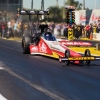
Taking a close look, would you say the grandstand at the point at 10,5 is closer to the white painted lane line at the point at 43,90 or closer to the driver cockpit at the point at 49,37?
the driver cockpit at the point at 49,37

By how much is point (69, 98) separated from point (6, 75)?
4040mm

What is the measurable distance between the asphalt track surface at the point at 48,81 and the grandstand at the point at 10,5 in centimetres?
5200

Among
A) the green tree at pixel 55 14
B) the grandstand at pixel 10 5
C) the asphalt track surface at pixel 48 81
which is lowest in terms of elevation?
the asphalt track surface at pixel 48 81

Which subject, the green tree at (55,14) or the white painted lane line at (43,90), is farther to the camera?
the green tree at (55,14)

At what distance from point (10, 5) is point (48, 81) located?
58037mm

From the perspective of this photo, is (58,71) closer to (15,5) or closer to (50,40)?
(50,40)

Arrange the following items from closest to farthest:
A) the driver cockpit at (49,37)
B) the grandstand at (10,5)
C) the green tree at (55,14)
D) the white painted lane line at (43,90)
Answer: the white painted lane line at (43,90)
the driver cockpit at (49,37)
the green tree at (55,14)
the grandstand at (10,5)

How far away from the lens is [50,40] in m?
19.3

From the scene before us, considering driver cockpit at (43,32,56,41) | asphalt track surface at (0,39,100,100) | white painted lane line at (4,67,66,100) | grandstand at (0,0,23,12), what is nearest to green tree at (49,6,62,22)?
grandstand at (0,0,23,12)

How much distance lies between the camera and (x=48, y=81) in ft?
38.6

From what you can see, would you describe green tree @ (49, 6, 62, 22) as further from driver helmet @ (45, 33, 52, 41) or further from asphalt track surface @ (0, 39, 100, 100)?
asphalt track surface @ (0, 39, 100, 100)

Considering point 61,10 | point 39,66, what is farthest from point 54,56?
point 61,10

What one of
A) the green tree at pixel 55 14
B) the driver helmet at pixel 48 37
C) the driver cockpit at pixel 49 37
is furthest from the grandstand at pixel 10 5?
the driver helmet at pixel 48 37

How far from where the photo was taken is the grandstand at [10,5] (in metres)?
68.0
